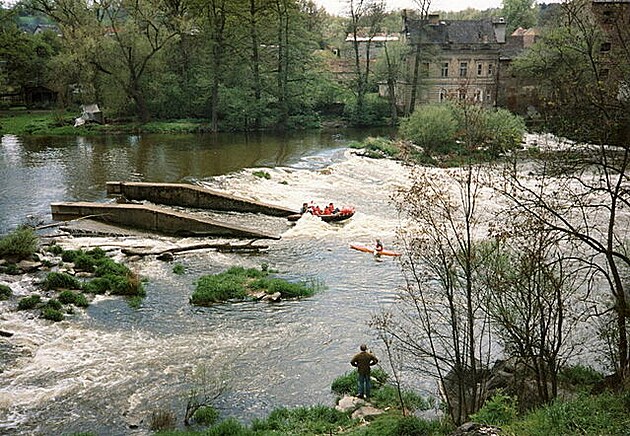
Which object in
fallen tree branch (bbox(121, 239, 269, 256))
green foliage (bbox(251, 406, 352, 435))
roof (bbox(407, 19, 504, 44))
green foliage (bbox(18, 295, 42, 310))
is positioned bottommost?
green foliage (bbox(251, 406, 352, 435))

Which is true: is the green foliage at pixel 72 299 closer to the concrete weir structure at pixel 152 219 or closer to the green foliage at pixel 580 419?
the concrete weir structure at pixel 152 219

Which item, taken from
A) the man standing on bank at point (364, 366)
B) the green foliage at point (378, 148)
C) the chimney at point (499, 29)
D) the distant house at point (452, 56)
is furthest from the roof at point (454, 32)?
the man standing on bank at point (364, 366)

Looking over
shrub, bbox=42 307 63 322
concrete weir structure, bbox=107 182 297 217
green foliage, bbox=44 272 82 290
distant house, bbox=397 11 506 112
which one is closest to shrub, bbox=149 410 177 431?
shrub, bbox=42 307 63 322

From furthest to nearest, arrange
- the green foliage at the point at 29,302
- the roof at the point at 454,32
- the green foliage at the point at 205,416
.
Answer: the roof at the point at 454,32, the green foliage at the point at 29,302, the green foliage at the point at 205,416

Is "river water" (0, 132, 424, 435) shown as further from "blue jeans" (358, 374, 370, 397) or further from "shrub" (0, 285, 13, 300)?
"blue jeans" (358, 374, 370, 397)

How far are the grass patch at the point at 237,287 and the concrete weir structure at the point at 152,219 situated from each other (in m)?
4.44

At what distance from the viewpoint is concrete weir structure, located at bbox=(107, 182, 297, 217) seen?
25.0m

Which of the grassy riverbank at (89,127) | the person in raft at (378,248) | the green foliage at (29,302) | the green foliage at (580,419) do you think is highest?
the grassy riverbank at (89,127)

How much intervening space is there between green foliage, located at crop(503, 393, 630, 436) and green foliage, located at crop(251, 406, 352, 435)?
3437 mm

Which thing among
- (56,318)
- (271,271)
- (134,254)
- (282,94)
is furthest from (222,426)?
(282,94)

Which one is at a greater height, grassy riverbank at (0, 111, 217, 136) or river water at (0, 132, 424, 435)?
grassy riverbank at (0, 111, 217, 136)

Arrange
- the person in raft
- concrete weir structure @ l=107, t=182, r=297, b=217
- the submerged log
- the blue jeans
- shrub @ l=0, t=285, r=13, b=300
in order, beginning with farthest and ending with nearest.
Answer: concrete weir structure @ l=107, t=182, r=297, b=217 → the person in raft → the submerged log → shrub @ l=0, t=285, r=13, b=300 → the blue jeans

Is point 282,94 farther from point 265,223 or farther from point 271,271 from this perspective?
point 271,271

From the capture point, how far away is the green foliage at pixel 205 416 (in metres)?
10.5
